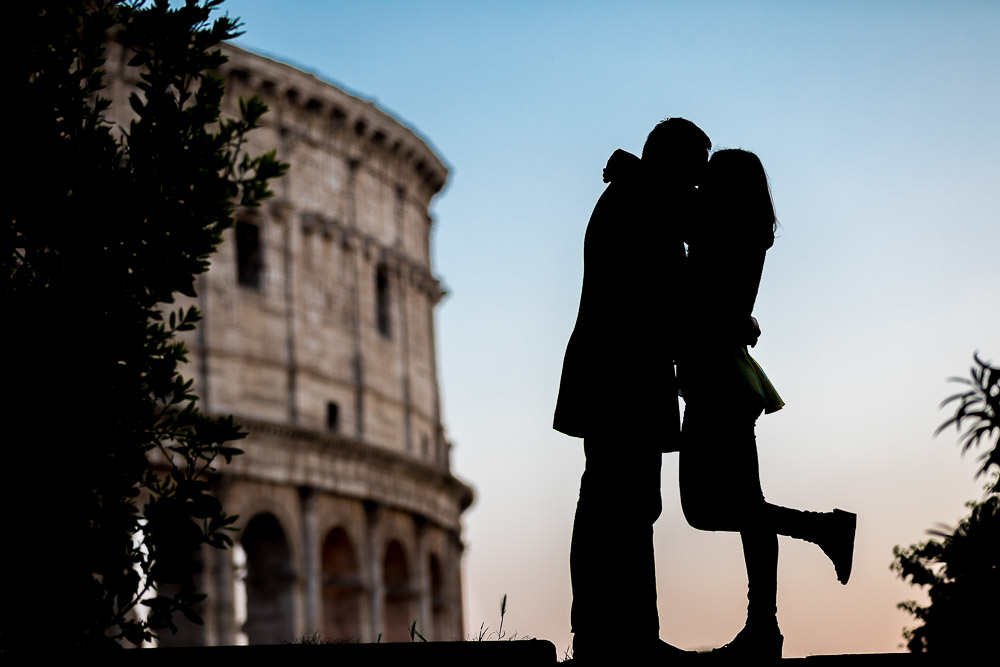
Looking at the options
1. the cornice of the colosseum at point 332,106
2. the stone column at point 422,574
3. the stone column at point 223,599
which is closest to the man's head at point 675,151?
the stone column at point 223,599

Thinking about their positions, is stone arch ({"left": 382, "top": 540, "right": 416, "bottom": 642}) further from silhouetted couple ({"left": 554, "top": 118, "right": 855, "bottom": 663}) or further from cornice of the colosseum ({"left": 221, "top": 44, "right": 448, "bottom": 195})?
silhouetted couple ({"left": 554, "top": 118, "right": 855, "bottom": 663})

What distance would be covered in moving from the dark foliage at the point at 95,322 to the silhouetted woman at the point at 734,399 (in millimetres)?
3032

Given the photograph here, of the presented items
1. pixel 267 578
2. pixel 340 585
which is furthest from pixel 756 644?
pixel 340 585

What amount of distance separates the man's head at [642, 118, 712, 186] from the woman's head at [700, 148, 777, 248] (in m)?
0.08

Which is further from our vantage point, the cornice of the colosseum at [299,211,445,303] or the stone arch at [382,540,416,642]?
the stone arch at [382,540,416,642]

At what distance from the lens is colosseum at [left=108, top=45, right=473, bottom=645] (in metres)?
32.2

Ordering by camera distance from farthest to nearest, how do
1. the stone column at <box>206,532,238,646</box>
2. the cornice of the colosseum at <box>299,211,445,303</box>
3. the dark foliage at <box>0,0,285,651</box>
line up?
the cornice of the colosseum at <box>299,211,445,303</box>, the stone column at <box>206,532,238,646</box>, the dark foliage at <box>0,0,285,651</box>

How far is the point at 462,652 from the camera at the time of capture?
5.27 m

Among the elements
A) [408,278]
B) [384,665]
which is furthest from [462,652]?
[408,278]

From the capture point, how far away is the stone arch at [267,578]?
32.5m

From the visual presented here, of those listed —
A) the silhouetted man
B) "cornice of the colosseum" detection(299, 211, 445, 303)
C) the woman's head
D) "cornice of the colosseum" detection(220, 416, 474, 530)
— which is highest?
"cornice of the colosseum" detection(299, 211, 445, 303)

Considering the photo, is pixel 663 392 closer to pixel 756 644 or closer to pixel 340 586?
pixel 756 644

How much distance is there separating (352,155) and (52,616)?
97.4 feet

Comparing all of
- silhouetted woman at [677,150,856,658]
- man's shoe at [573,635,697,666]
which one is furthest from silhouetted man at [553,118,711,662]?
silhouetted woman at [677,150,856,658]
